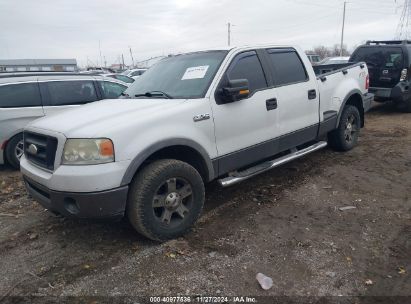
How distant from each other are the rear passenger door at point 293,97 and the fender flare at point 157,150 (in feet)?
Result: 4.38

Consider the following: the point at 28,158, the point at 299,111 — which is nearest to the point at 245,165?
the point at 299,111

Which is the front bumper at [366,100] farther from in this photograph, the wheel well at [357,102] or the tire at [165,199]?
the tire at [165,199]

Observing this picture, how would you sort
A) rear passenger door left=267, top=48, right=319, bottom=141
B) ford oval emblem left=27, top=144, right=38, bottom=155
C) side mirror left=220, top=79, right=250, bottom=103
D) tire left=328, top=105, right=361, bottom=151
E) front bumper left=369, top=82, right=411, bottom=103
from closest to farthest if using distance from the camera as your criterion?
ford oval emblem left=27, top=144, right=38, bottom=155 → side mirror left=220, top=79, right=250, bottom=103 → rear passenger door left=267, top=48, right=319, bottom=141 → tire left=328, top=105, right=361, bottom=151 → front bumper left=369, top=82, right=411, bottom=103

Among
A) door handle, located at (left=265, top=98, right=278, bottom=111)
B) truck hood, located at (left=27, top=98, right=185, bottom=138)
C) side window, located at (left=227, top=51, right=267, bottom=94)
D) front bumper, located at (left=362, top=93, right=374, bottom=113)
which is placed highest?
side window, located at (left=227, top=51, right=267, bottom=94)

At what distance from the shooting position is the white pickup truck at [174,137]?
3.11 m

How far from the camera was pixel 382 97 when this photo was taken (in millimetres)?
9617

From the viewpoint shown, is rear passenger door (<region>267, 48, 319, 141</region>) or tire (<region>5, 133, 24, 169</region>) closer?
rear passenger door (<region>267, 48, 319, 141</region>)

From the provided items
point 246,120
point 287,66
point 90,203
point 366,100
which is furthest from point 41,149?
point 366,100

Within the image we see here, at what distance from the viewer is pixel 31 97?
6.46 m

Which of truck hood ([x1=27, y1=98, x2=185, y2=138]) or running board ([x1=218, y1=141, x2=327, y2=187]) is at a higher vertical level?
truck hood ([x1=27, y1=98, x2=185, y2=138])

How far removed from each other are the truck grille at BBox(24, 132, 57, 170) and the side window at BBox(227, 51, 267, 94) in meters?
2.02

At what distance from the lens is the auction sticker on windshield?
404cm

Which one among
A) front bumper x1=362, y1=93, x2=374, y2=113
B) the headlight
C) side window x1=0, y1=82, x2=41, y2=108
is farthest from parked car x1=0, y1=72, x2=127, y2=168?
front bumper x1=362, y1=93, x2=374, y2=113

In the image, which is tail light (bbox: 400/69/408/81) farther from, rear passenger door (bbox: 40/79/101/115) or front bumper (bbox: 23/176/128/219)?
front bumper (bbox: 23/176/128/219)
